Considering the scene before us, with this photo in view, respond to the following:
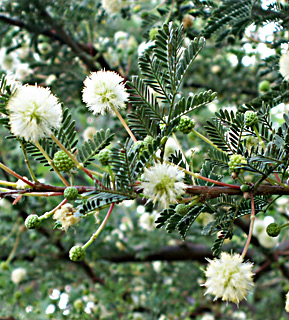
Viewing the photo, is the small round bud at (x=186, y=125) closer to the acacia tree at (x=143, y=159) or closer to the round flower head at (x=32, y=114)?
the acacia tree at (x=143, y=159)

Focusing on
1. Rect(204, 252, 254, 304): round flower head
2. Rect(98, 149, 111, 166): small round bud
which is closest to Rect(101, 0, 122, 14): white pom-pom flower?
Rect(98, 149, 111, 166): small round bud

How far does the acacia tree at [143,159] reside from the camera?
1142mm

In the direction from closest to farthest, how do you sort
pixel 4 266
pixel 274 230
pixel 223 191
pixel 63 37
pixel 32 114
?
pixel 32 114 → pixel 223 191 → pixel 274 230 → pixel 4 266 → pixel 63 37

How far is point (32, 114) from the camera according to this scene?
1.09 metres

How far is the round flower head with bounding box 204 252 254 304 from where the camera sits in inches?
44.5

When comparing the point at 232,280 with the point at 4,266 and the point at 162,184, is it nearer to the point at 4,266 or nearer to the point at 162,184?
the point at 162,184

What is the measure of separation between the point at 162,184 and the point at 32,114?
409 millimetres

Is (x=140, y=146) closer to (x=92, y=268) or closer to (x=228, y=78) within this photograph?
(x=92, y=268)

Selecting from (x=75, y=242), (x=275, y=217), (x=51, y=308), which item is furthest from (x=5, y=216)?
(x=275, y=217)

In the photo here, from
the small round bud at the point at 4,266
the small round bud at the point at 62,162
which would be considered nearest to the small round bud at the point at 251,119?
the small round bud at the point at 62,162

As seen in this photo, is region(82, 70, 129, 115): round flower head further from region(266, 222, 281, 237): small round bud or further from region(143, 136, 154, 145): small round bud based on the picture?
region(266, 222, 281, 237): small round bud

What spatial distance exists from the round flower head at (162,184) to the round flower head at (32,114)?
0.30 m

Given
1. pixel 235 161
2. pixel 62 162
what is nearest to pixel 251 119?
pixel 235 161

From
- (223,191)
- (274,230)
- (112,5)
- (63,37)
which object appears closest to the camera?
(223,191)
